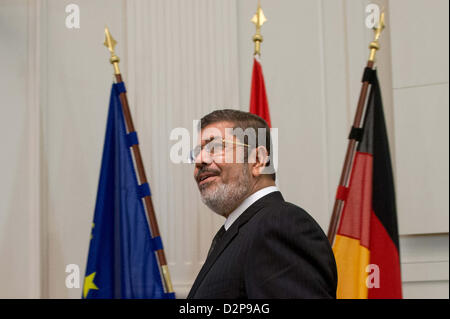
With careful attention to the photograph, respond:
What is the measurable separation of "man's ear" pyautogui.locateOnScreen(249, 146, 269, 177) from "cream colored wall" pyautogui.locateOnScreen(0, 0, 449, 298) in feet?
6.80

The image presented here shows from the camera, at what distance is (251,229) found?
2.25 metres

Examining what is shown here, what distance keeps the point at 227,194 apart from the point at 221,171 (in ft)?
0.36

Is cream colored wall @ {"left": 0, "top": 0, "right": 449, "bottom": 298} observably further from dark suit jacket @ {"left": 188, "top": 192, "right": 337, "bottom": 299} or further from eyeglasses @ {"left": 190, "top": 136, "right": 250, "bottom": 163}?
dark suit jacket @ {"left": 188, "top": 192, "right": 337, "bottom": 299}

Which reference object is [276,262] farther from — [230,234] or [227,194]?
[227,194]

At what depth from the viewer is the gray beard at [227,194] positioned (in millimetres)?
2619

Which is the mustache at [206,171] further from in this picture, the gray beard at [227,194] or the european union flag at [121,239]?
the european union flag at [121,239]

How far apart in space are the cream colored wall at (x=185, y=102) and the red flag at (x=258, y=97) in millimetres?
522

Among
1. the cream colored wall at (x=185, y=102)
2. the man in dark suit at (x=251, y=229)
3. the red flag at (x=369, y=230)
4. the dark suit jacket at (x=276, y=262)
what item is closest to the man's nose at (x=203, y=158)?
the man in dark suit at (x=251, y=229)

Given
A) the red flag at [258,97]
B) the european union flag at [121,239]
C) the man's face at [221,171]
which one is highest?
the red flag at [258,97]

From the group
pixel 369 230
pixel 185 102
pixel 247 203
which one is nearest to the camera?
pixel 247 203

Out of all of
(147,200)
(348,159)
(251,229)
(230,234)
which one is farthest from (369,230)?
(251,229)

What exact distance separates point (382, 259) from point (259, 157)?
1.57 m

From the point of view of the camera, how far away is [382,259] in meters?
3.98
